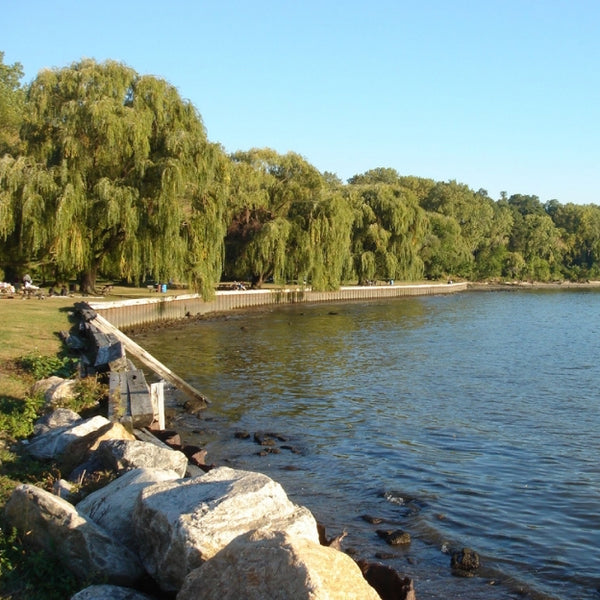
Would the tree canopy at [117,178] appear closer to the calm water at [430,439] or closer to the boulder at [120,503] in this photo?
the calm water at [430,439]

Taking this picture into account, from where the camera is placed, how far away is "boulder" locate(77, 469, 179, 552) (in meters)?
6.56

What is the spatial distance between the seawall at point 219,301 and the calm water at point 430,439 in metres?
1.90

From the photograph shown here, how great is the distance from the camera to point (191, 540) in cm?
554

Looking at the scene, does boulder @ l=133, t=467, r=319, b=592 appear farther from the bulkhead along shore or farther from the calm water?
the calm water

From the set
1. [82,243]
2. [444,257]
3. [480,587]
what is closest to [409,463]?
[480,587]

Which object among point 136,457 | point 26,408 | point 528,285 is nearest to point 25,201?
point 26,408

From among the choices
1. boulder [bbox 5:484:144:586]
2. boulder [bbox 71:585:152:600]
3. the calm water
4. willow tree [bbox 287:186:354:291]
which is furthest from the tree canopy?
boulder [bbox 71:585:152:600]

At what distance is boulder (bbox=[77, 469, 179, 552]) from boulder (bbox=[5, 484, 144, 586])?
0.22 m

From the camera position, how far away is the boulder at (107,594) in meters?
5.47

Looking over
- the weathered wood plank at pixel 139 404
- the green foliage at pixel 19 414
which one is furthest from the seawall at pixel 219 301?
the green foliage at pixel 19 414

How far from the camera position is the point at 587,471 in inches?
483

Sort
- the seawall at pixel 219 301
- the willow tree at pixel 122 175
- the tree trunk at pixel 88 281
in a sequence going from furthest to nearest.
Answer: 1. the tree trunk at pixel 88 281
2. the seawall at pixel 219 301
3. the willow tree at pixel 122 175

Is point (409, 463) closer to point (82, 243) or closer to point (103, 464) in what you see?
point (103, 464)

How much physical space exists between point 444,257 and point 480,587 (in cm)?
8248
